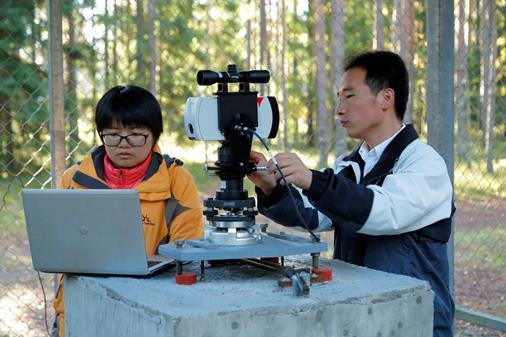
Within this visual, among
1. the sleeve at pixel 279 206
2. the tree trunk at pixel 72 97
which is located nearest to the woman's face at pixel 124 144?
the sleeve at pixel 279 206

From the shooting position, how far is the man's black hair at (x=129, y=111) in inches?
113

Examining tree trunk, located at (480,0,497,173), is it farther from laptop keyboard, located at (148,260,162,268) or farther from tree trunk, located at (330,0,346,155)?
laptop keyboard, located at (148,260,162,268)

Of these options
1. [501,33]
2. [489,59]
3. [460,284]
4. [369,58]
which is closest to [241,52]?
[501,33]

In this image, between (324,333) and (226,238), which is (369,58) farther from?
(324,333)

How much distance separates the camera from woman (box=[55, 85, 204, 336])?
2.82m

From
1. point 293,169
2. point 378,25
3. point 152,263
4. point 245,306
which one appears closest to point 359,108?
point 293,169

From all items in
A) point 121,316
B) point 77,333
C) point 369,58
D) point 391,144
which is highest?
point 369,58

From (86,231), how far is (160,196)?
63 centimetres

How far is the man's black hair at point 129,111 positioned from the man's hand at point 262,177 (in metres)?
0.52

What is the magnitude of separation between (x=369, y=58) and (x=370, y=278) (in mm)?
1002

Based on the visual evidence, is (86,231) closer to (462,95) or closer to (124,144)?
(124,144)

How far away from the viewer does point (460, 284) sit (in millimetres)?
7723

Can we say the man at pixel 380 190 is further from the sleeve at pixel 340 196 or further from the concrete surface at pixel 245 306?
the concrete surface at pixel 245 306

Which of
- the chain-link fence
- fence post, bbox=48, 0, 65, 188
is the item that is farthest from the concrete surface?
fence post, bbox=48, 0, 65, 188
